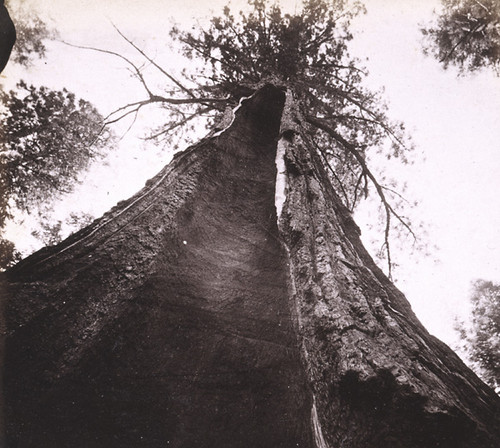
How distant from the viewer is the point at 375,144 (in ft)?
18.4

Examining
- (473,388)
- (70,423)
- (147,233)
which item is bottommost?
(70,423)

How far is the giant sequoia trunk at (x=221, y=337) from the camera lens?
0.84m

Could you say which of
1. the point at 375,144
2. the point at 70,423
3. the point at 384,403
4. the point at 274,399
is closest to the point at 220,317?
the point at 274,399

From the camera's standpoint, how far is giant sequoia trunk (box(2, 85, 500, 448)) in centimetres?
84

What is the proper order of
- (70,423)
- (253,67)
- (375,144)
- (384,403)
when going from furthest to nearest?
(375,144), (253,67), (70,423), (384,403)

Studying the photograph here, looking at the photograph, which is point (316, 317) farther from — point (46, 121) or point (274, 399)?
point (46, 121)

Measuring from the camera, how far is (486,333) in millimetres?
6125

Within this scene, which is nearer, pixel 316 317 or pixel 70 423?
pixel 316 317

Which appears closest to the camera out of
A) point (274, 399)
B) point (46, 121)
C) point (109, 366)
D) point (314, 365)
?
point (314, 365)

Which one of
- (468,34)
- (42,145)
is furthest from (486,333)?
(42,145)

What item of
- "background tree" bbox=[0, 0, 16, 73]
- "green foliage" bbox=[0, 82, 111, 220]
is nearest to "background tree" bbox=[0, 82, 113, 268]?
"green foliage" bbox=[0, 82, 111, 220]

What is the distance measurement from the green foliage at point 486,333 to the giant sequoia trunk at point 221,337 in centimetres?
602

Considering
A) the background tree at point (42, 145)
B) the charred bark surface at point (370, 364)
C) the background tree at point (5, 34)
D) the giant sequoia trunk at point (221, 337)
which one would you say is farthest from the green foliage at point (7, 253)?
the charred bark surface at point (370, 364)

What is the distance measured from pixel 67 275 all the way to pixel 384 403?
1385 mm
